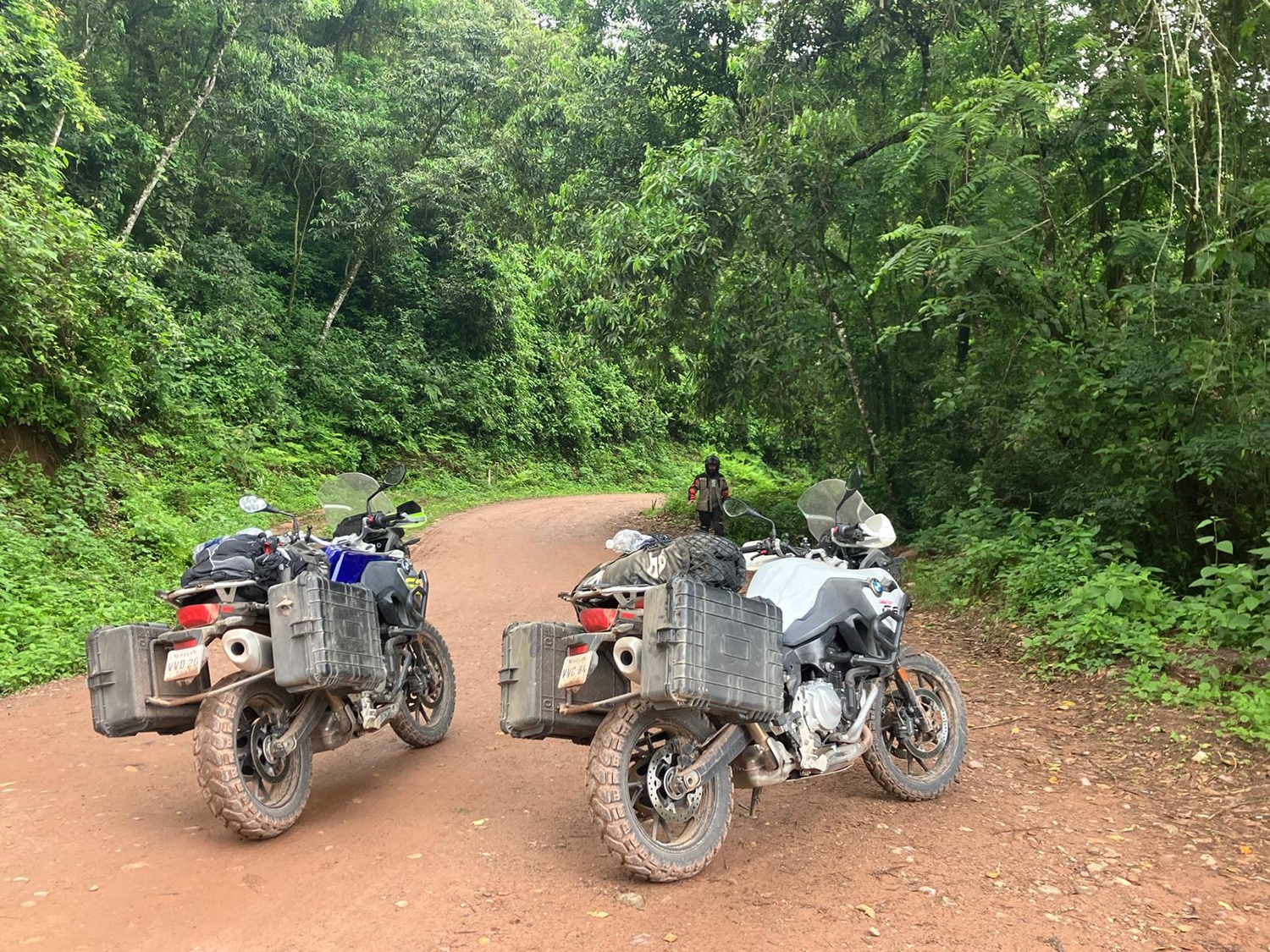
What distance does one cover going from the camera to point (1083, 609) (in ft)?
23.1

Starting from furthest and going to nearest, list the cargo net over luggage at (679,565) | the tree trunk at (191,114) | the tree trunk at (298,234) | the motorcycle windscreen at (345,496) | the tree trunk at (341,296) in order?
the tree trunk at (341,296), the tree trunk at (298,234), the tree trunk at (191,114), the motorcycle windscreen at (345,496), the cargo net over luggage at (679,565)

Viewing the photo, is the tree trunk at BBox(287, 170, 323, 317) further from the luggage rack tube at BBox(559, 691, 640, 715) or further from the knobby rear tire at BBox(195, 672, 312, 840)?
the luggage rack tube at BBox(559, 691, 640, 715)

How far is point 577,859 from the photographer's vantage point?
3.74 metres

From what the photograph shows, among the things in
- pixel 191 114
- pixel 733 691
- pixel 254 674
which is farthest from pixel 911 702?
pixel 191 114

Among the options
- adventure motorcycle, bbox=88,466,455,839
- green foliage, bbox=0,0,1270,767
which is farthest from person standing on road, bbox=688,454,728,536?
adventure motorcycle, bbox=88,466,455,839

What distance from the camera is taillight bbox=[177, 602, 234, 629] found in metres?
4.10

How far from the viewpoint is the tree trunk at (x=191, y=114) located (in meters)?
17.1

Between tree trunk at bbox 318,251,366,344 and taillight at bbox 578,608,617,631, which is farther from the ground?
tree trunk at bbox 318,251,366,344

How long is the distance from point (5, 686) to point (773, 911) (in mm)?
6086

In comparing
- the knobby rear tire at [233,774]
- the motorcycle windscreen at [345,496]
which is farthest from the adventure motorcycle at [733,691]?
the motorcycle windscreen at [345,496]

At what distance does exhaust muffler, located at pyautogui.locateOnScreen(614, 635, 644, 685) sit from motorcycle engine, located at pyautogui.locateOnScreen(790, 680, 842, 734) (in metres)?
0.80

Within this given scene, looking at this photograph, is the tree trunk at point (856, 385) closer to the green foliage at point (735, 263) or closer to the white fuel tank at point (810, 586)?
the green foliage at point (735, 263)

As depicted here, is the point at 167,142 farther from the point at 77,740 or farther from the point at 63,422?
the point at 77,740

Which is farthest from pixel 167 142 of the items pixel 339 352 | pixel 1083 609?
pixel 1083 609
